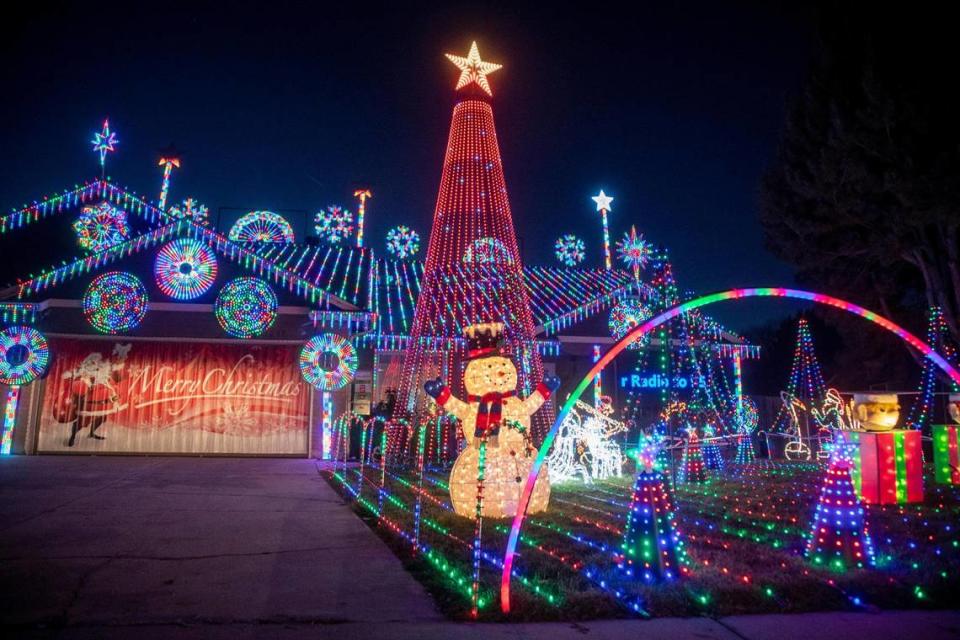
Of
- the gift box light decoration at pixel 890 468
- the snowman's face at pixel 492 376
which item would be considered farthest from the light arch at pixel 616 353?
the gift box light decoration at pixel 890 468

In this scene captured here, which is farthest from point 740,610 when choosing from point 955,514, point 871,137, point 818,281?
point 818,281

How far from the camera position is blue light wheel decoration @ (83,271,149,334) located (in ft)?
46.2

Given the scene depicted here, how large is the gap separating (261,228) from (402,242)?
535 cm

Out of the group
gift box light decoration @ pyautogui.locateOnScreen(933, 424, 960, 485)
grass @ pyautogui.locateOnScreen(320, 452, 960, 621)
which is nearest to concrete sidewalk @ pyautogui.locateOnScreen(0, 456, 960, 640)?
grass @ pyautogui.locateOnScreen(320, 452, 960, 621)

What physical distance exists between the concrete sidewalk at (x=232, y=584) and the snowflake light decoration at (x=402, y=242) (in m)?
16.5

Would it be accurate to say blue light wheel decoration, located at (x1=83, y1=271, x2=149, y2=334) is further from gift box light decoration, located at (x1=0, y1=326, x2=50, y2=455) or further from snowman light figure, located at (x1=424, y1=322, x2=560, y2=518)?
snowman light figure, located at (x1=424, y1=322, x2=560, y2=518)

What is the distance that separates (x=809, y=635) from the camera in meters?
3.60

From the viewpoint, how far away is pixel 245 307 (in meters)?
14.6

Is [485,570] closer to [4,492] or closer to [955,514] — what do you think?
[955,514]

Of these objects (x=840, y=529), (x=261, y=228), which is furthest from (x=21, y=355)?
(x=840, y=529)

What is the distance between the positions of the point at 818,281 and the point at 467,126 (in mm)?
13418

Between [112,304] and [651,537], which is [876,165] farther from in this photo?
[112,304]

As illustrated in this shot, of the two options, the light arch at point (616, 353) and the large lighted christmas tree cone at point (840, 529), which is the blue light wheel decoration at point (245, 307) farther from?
the large lighted christmas tree cone at point (840, 529)

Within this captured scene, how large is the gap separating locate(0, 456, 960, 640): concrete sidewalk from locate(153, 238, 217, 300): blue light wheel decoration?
7.16 metres
